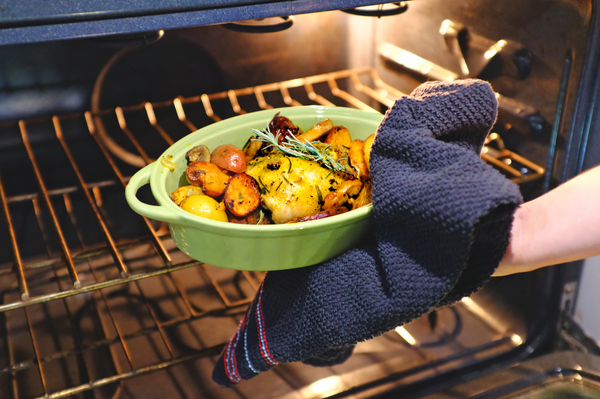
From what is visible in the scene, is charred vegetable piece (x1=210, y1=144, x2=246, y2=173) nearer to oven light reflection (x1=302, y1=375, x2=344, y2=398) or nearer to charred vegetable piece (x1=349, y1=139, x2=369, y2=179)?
charred vegetable piece (x1=349, y1=139, x2=369, y2=179)

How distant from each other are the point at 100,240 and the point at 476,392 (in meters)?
0.81

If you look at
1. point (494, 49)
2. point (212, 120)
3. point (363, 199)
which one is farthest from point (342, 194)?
point (212, 120)

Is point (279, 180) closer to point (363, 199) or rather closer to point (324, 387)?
point (363, 199)

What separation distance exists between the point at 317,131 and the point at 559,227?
294 mm

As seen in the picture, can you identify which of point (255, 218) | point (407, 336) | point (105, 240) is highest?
point (255, 218)

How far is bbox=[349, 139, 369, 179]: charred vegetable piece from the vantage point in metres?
0.55

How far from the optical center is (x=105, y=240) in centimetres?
85

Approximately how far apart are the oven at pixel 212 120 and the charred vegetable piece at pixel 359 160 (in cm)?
26

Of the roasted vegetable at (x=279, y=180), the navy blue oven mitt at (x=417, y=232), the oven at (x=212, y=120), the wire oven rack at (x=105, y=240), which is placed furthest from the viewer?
the wire oven rack at (x=105, y=240)

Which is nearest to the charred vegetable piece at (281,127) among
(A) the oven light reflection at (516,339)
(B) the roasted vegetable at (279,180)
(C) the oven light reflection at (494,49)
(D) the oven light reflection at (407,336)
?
(B) the roasted vegetable at (279,180)

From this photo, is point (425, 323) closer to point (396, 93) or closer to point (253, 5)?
point (396, 93)

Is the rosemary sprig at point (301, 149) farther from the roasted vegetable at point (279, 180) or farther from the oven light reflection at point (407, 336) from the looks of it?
the oven light reflection at point (407, 336)

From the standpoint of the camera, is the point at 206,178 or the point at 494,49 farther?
the point at 494,49

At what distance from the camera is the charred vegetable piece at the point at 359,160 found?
552 mm
